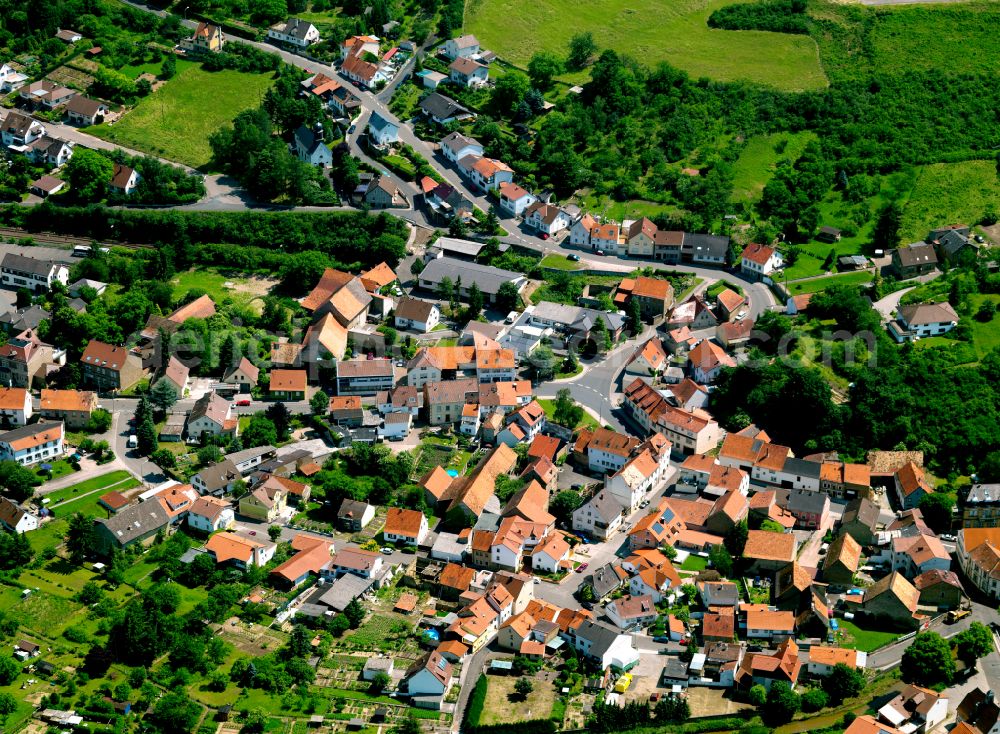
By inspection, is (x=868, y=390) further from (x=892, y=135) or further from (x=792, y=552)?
(x=892, y=135)

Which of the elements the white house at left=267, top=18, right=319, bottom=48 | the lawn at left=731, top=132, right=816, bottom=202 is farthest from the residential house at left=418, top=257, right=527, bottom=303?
the white house at left=267, top=18, right=319, bottom=48

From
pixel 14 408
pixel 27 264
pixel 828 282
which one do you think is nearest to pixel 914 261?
pixel 828 282

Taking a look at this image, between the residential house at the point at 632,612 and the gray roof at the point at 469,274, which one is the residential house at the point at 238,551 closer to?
the residential house at the point at 632,612

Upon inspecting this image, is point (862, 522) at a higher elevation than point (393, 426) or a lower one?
higher

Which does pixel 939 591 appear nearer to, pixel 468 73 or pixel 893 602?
pixel 893 602

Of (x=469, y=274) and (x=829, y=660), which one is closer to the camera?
(x=829, y=660)

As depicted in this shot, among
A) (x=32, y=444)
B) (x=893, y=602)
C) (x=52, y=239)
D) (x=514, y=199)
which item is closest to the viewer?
(x=893, y=602)

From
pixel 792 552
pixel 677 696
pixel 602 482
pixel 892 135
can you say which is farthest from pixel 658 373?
pixel 892 135

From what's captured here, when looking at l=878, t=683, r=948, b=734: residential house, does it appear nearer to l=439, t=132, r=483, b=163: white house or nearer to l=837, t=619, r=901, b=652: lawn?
l=837, t=619, r=901, b=652: lawn
